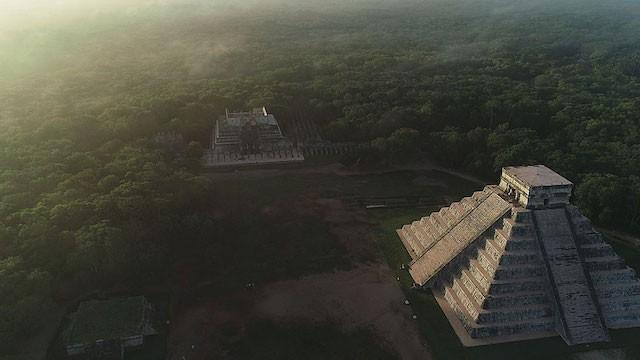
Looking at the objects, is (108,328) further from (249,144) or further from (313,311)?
(249,144)

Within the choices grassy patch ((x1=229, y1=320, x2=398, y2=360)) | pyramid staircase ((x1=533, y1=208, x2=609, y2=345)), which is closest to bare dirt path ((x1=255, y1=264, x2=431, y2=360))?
grassy patch ((x1=229, y1=320, x2=398, y2=360))

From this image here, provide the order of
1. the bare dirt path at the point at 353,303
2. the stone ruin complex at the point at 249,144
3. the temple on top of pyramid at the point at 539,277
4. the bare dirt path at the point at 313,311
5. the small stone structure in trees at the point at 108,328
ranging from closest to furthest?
the small stone structure in trees at the point at 108,328, the bare dirt path at the point at 313,311, the temple on top of pyramid at the point at 539,277, the bare dirt path at the point at 353,303, the stone ruin complex at the point at 249,144

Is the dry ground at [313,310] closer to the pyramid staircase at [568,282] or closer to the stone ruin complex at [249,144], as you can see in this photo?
the pyramid staircase at [568,282]

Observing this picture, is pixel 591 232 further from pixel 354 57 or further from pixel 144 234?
pixel 354 57

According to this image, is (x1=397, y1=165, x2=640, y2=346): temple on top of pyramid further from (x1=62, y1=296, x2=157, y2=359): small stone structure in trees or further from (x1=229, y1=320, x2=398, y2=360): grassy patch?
(x1=62, y1=296, x2=157, y2=359): small stone structure in trees

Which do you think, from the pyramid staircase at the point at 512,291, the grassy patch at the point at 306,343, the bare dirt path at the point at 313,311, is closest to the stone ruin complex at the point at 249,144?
the bare dirt path at the point at 313,311

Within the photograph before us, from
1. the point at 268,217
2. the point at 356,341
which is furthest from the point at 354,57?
the point at 356,341

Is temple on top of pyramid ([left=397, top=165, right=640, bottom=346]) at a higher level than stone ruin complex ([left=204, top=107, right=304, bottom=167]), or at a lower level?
lower
